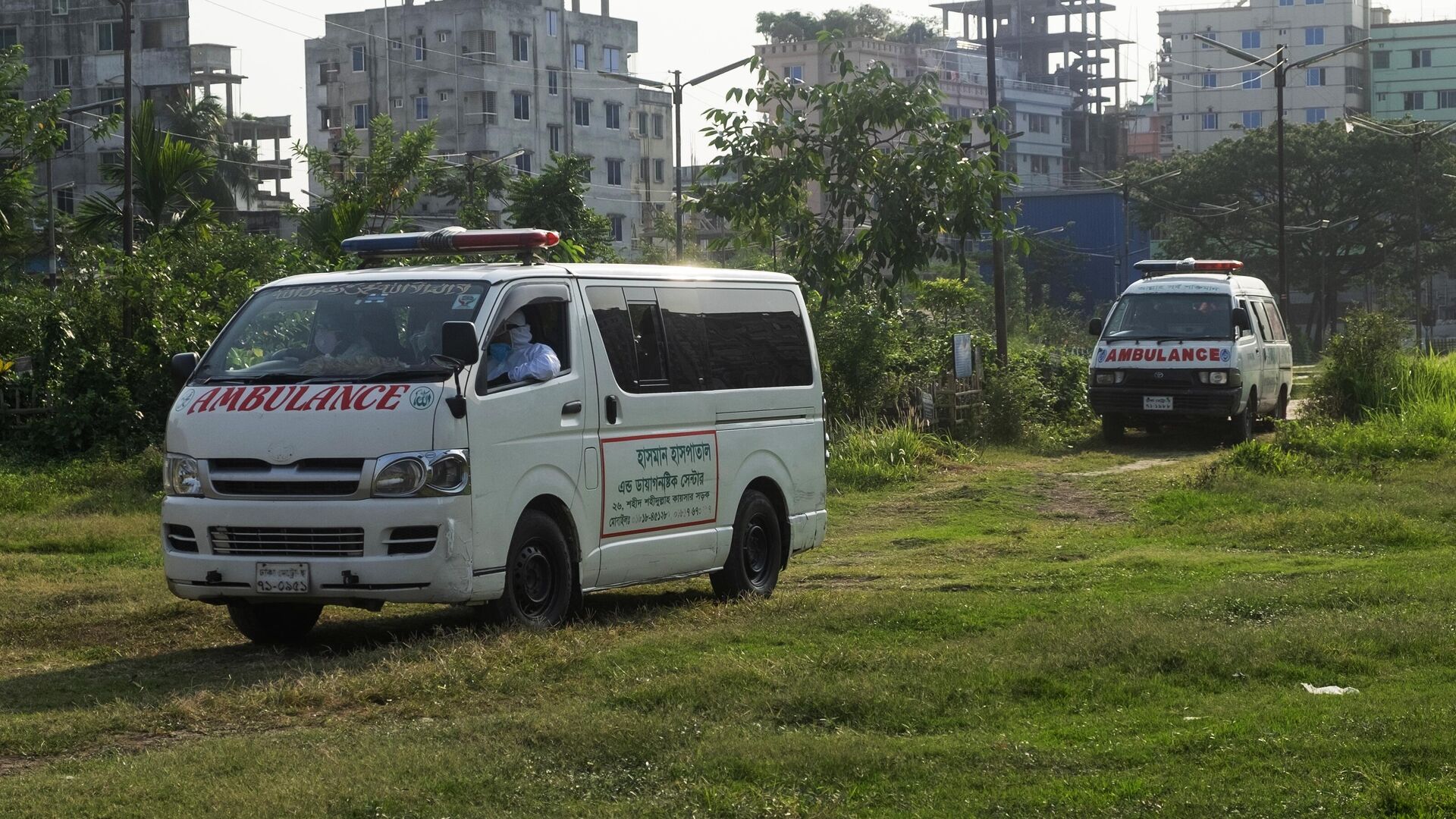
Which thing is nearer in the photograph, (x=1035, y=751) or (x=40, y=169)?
(x=1035, y=751)

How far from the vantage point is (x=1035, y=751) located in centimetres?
611

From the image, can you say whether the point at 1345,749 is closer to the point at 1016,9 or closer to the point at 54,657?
the point at 54,657

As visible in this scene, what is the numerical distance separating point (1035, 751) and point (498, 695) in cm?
243

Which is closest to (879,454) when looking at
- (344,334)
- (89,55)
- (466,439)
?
(344,334)

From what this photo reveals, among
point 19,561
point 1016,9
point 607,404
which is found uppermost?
point 1016,9

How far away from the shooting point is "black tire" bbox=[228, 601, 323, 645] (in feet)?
31.0

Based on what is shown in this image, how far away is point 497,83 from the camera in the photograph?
7412cm

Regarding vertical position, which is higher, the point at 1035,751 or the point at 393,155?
the point at 393,155

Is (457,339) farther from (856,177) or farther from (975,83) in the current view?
(975,83)

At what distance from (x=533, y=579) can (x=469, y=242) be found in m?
2.00

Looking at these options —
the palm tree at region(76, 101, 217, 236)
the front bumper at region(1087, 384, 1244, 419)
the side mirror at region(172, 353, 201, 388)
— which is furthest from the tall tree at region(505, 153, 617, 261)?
the side mirror at region(172, 353, 201, 388)

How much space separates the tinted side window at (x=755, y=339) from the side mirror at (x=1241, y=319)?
38.8 ft

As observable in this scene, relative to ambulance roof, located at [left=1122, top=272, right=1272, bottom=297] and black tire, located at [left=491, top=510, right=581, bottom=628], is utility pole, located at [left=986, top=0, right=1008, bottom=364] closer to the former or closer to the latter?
ambulance roof, located at [left=1122, top=272, right=1272, bottom=297]

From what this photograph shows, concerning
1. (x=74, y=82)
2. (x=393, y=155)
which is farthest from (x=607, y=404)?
(x=74, y=82)
